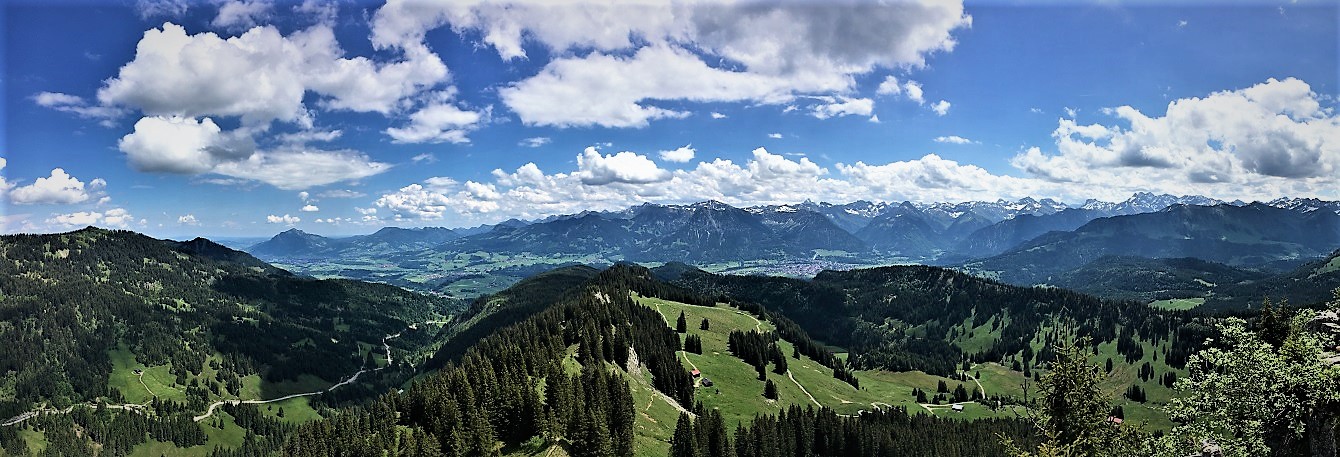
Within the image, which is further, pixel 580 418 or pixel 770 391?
pixel 770 391

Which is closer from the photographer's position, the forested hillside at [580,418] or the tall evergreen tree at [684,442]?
the forested hillside at [580,418]

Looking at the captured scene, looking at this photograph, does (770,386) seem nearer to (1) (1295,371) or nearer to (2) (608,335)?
(2) (608,335)

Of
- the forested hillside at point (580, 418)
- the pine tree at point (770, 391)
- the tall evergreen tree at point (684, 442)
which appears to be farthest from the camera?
the pine tree at point (770, 391)

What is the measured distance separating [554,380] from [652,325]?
A: 88375 mm

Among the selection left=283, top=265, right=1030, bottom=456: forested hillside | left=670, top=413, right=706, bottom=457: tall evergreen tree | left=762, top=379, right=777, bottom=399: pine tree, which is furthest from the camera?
left=762, top=379, right=777, bottom=399: pine tree

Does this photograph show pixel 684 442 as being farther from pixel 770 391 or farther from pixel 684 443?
pixel 770 391

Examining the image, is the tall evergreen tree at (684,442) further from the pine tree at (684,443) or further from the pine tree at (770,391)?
the pine tree at (770,391)

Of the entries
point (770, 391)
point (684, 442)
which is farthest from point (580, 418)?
point (770, 391)

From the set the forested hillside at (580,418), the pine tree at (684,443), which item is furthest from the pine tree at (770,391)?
the pine tree at (684,443)

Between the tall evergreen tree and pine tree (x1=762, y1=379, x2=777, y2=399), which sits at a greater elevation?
the tall evergreen tree

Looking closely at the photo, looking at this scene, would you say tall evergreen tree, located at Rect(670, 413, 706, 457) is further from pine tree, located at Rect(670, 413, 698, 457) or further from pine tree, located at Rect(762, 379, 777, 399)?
pine tree, located at Rect(762, 379, 777, 399)

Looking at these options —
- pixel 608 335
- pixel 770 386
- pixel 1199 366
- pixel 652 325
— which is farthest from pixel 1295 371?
pixel 652 325

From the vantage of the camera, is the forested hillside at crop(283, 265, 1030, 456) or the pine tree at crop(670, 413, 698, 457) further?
the pine tree at crop(670, 413, 698, 457)

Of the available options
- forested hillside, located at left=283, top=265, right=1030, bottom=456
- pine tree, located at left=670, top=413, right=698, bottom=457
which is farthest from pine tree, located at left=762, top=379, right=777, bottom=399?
pine tree, located at left=670, top=413, right=698, bottom=457
